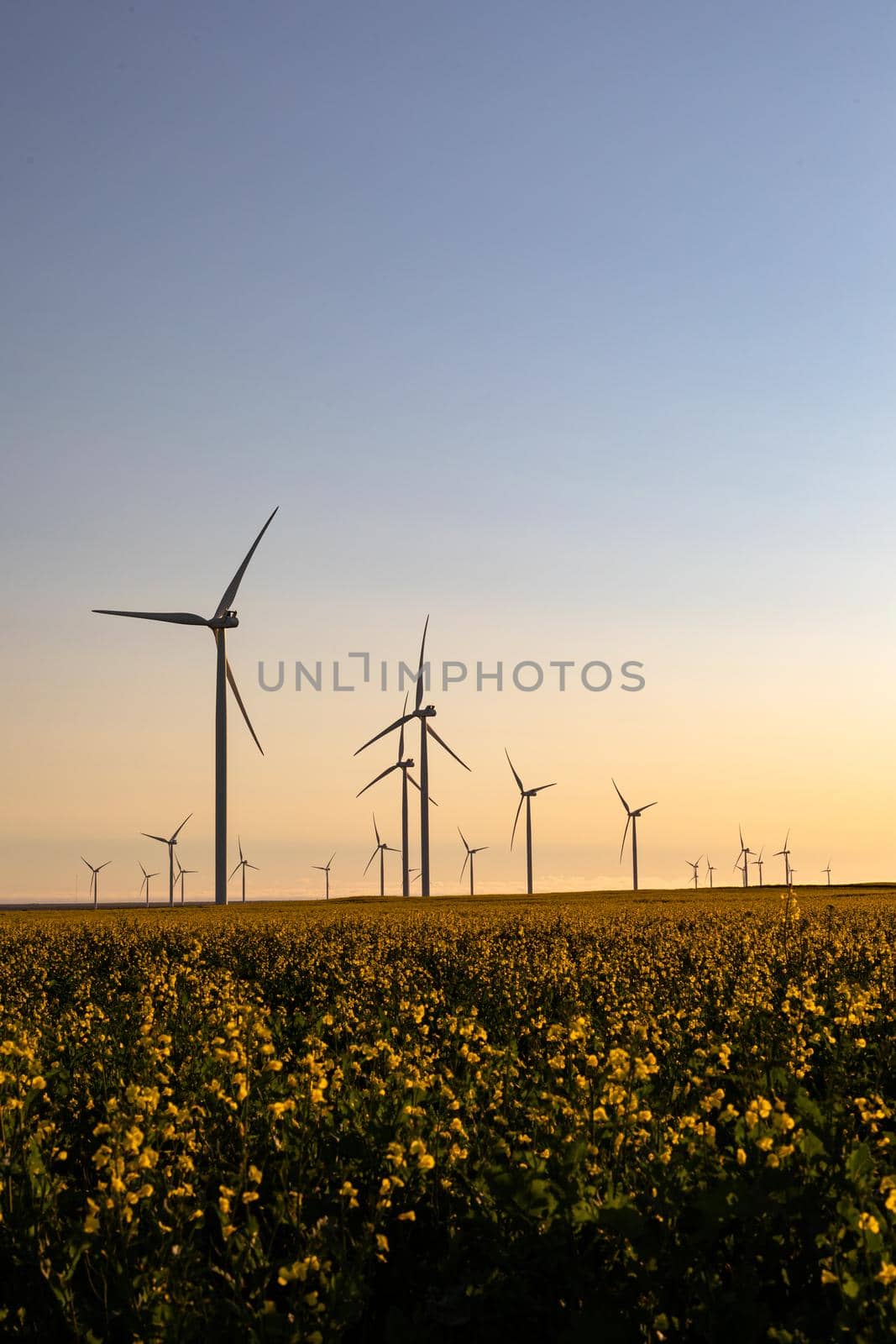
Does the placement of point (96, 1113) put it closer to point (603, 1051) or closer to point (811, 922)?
point (603, 1051)

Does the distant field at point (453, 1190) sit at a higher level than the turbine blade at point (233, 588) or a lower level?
lower

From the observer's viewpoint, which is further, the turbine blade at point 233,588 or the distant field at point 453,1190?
the turbine blade at point 233,588

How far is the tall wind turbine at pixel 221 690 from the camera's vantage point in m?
61.4

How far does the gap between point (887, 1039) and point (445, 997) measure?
282 inches

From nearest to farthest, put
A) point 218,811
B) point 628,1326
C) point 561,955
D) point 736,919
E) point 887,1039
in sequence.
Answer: point 628,1326 < point 887,1039 < point 561,955 < point 736,919 < point 218,811

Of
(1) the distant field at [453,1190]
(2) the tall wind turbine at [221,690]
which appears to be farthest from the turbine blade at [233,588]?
(1) the distant field at [453,1190]

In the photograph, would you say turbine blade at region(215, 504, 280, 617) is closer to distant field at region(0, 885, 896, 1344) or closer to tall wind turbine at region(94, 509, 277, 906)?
tall wind turbine at region(94, 509, 277, 906)

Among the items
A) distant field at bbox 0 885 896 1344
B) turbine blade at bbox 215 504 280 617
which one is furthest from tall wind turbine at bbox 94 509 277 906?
distant field at bbox 0 885 896 1344

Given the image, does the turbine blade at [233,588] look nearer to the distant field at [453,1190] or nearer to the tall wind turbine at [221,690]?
the tall wind turbine at [221,690]

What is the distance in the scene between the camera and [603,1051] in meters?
11.4

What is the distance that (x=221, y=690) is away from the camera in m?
62.5

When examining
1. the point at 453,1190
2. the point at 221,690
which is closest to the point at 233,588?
the point at 221,690

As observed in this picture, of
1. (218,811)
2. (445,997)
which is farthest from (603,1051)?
(218,811)

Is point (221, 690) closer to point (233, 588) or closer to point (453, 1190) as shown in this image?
point (233, 588)
